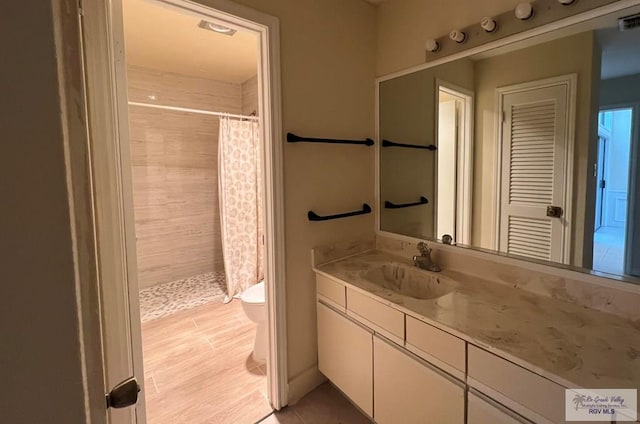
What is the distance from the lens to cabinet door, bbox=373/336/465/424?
3.81 feet

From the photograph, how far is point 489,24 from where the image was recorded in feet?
4.77

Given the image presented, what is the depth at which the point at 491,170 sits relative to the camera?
1.60m

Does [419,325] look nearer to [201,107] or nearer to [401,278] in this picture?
[401,278]

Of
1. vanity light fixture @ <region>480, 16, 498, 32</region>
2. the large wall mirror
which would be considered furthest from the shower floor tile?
vanity light fixture @ <region>480, 16, 498, 32</region>

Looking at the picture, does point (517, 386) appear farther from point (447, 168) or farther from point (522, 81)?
point (522, 81)

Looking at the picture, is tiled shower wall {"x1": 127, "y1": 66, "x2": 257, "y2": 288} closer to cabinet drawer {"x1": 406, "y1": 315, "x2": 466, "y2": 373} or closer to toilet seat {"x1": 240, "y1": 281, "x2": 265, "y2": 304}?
toilet seat {"x1": 240, "y1": 281, "x2": 265, "y2": 304}

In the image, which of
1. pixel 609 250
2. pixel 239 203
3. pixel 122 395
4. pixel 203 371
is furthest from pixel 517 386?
pixel 239 203

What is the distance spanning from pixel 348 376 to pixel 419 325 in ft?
2.12

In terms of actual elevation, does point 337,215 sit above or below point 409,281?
above

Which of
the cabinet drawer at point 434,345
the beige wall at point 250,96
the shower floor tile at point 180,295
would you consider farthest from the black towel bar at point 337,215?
the beige wall at point 250,96

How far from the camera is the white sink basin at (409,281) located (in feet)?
5.33

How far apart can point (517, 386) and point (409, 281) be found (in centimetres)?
85

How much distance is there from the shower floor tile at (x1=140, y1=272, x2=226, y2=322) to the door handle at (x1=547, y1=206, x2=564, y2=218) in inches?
116

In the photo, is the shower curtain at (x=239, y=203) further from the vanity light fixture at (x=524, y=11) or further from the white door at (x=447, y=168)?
the vanity light fixture at (x=524, y=11)
